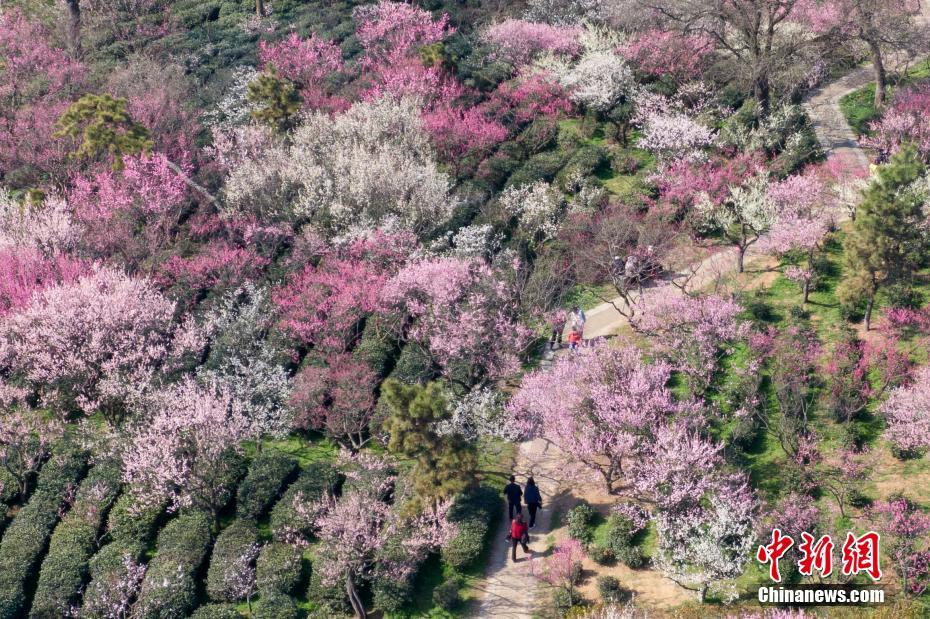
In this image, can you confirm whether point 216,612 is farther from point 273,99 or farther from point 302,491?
point 273,99

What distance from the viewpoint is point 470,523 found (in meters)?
29.6

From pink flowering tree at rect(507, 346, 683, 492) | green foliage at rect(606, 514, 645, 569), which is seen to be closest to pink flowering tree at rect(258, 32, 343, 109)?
pink flowering tree at rect(507, 346, 683, 492)

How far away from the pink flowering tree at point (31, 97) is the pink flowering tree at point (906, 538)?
4142 centimetres

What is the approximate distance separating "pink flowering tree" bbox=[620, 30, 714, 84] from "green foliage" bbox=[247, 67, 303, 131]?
61.6 feet

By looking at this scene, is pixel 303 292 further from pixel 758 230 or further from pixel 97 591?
pixel 758 230

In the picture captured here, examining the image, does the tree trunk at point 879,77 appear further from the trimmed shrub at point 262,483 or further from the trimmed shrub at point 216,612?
the trimmed shrub at point 216,612

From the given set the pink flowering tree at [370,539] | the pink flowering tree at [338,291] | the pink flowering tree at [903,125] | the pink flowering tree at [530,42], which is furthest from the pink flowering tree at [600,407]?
the pink flowering tree at [530,42]

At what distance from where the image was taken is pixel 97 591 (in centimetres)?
2836

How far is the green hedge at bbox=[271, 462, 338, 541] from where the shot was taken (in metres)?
30.3

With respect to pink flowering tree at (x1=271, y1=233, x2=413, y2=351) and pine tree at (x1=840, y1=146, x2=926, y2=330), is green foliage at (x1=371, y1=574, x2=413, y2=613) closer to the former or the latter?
pink flowering tree at (x1=271, y1=233, x2=413, y2=351)

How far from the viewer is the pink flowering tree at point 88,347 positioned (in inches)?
1380

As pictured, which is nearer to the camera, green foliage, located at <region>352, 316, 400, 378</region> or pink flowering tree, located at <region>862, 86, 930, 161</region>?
green foliage, located at <region>352, 316, 400, 378</region>

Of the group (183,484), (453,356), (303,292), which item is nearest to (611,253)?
(453,356)

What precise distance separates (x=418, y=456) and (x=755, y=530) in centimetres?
1035
